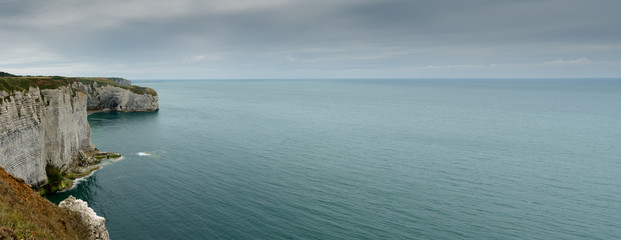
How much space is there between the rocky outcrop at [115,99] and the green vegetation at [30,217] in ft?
473

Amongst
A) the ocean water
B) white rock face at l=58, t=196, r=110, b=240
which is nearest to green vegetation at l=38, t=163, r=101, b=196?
the ocean water

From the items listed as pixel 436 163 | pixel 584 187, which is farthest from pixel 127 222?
pixel 584 187

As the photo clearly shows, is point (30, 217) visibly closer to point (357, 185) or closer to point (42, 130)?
point (42, 130)

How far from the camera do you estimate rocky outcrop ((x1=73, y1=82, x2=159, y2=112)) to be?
150 meters

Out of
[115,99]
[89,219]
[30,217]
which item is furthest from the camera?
[115,99]

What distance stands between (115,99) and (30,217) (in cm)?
15295

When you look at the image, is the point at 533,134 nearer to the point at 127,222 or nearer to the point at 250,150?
the point at 250,150

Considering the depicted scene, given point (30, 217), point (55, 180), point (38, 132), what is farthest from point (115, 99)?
point (30, 217)

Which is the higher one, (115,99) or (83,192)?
(115,99)

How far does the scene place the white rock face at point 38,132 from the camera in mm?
40906

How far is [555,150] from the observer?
272ft

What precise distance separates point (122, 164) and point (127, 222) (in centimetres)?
3033

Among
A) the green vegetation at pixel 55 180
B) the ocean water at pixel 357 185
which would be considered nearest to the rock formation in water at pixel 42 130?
the green vegetation at pixel 55 180

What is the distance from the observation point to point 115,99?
152 m
